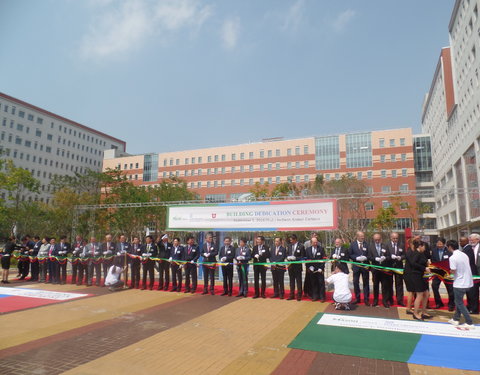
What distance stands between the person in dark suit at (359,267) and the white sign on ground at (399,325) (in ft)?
5.61

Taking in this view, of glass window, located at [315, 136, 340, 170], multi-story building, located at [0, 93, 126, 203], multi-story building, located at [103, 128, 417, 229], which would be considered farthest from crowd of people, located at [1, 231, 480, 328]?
multi-story building, located at [0, 93, 126, 203]

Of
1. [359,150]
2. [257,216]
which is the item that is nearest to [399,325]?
[257,216]

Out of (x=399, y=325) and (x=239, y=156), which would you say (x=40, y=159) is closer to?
(x=239, y=156)

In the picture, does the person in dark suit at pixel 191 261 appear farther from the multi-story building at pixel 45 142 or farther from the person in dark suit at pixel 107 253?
the multi-story building at pixel 45 142

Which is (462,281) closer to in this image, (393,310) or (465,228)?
(393,310)

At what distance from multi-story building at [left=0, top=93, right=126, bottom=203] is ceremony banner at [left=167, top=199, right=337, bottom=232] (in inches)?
2276

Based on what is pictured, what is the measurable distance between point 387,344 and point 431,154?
6471cm

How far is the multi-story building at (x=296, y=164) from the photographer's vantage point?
57.0 m

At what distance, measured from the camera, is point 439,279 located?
8508 mm

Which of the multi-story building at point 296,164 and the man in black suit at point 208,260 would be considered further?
the multi-story building at point 296,164

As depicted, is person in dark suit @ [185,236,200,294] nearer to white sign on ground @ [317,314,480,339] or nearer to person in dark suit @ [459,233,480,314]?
white sign on ground @ [317,314,480,339]

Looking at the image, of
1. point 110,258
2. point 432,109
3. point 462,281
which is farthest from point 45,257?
point 432,109

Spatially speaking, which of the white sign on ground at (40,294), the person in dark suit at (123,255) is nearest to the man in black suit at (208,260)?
the person in dark suit at (123,255)

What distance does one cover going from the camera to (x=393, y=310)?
819 cm
